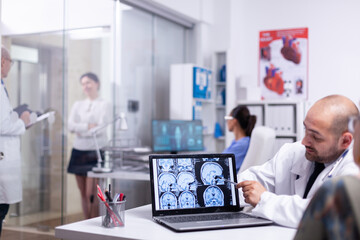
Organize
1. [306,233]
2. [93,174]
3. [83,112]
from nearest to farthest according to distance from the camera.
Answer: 1. [306,233]
2. [93,174]
3. [83,112]

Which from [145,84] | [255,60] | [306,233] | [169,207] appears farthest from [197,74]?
[306,233]

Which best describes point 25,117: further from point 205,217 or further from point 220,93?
point 220,93

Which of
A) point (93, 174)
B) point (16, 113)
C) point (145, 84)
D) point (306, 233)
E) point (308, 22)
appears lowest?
point (93, 174)

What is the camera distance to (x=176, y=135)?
4898mm

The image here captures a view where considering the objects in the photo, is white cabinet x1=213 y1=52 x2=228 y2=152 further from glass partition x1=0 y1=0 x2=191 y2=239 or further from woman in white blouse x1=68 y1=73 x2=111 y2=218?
woman in white blouse x1=68 y1=73 x2=111 y2=218

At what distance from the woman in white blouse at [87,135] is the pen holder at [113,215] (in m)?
2.75

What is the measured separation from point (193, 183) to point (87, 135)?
278 cm

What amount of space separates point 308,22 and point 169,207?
4579 millimetres

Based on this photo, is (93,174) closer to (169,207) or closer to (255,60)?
(169,207)

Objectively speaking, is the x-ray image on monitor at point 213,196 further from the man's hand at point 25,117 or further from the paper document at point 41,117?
the paper document at point 41,117

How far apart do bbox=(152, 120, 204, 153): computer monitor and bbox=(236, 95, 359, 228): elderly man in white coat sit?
2.69m

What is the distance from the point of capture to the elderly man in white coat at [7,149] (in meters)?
3.36

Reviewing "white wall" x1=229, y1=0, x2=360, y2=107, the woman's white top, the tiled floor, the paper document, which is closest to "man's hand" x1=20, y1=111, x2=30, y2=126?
the paper document

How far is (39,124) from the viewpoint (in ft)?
13.5
